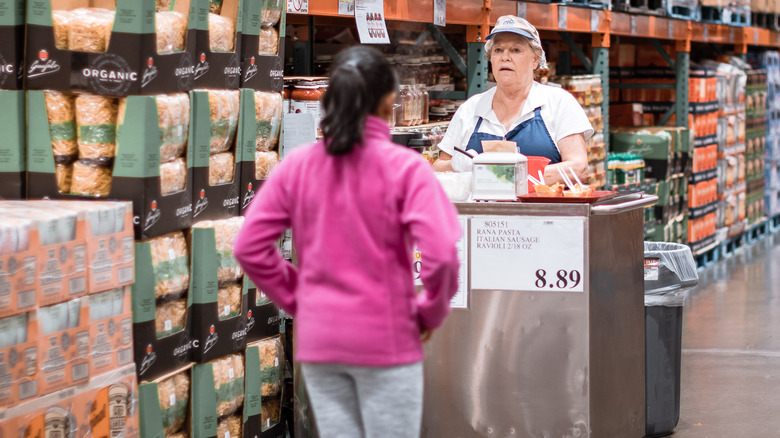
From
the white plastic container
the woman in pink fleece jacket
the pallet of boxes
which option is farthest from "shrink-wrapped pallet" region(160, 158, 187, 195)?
the woman in pink fleece jacket

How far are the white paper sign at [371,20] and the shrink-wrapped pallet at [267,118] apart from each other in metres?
0.81

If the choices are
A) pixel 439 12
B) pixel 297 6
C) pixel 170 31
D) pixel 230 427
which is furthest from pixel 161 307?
pixel 439 12

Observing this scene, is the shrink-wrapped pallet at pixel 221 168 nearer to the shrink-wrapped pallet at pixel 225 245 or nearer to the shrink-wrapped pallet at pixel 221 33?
the shrink-wrapped pallet at pixel 225 245

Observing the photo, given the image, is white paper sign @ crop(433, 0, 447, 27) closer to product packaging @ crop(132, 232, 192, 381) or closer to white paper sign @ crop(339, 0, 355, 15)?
white paper sign @ crop(339, 0, 355, 15)

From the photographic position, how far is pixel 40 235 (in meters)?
3.24

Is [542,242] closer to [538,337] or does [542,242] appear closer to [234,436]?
[538,337]

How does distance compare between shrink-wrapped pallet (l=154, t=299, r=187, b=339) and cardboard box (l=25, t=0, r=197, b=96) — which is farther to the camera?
shrink-wrapped pallet (l=154, t=299, r=187, b=339)

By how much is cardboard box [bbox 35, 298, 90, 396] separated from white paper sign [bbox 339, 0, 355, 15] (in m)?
2.31

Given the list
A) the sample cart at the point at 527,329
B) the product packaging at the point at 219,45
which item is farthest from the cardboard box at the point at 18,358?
the sample cart at the point at 527,329

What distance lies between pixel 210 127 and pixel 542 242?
1.32 meters

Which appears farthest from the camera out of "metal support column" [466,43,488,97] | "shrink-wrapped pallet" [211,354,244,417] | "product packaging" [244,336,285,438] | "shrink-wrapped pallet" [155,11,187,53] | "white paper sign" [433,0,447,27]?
"metal support column" [466,43,488,97]

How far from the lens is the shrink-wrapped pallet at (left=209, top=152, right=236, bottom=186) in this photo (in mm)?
4113

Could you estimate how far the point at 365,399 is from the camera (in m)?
2.64

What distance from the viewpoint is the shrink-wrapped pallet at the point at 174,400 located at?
12.8ft
